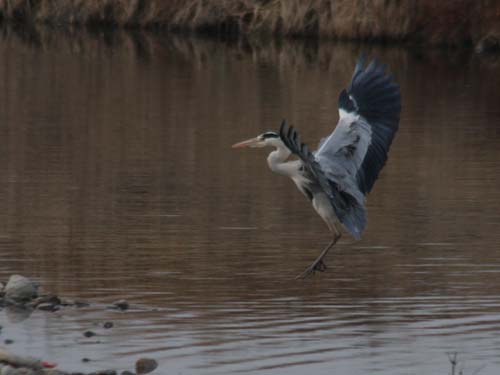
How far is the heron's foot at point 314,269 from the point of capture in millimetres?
10336

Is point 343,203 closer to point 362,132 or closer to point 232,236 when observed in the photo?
point 362,132

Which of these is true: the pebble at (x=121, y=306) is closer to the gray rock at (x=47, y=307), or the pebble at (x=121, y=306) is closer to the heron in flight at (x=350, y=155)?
the gray rock at (x=47, y=307)

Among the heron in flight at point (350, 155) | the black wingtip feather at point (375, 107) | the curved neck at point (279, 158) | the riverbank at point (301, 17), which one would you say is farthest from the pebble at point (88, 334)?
the riverbank at point (301, 17)

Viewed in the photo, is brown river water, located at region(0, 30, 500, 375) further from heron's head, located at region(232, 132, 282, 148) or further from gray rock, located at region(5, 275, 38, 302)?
heron's head, located at region(232, 132, 282, 148)

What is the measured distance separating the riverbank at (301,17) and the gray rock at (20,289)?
2153 centimetres

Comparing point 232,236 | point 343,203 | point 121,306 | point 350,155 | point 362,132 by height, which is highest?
point 362,132

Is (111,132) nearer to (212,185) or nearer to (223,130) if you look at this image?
(223,130)

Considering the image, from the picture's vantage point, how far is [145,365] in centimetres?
804

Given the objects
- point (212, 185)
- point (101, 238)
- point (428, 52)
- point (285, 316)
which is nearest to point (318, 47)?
point (428, 52)

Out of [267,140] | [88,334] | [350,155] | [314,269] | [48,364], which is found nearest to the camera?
[48,364]

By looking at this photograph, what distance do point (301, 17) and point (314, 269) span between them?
22430 millimetres

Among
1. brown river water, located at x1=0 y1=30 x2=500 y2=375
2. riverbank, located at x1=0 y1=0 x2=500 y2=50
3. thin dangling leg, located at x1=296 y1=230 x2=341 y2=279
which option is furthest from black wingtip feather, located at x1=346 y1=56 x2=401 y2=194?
riverbank, located at x1=0 y1=0 x2=500 y2=50

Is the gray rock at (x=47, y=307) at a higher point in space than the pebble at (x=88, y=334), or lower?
lower

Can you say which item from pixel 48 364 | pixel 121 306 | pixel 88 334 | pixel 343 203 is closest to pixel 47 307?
pixel 121 306
